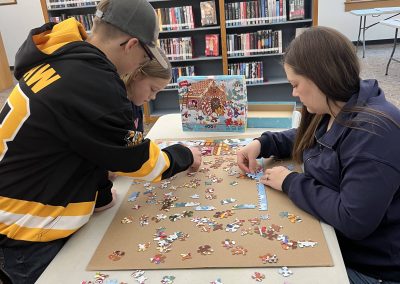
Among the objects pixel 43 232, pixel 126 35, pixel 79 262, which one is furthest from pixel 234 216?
pixel 126 35

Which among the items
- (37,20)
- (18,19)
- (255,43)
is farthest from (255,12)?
(18,19)

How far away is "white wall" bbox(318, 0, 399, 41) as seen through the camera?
756cm

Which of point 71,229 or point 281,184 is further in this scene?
point 281,184

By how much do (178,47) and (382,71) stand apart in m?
3.43

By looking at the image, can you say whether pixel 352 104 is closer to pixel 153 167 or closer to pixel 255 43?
pixel 153 167

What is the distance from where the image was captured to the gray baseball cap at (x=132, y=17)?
129 centimetres

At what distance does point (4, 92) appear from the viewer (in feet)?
22.0

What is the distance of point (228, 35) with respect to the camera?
4.56 meters

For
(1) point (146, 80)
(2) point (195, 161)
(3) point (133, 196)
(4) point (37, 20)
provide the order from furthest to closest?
(4) point (37, 20)
(1) point (146, 80)
(2) point (195, 161)
(3) point (133, 196)

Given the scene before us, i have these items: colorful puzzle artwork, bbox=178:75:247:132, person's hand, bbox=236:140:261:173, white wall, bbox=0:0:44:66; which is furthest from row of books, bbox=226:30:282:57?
white wall, bbox=0:0:44:66

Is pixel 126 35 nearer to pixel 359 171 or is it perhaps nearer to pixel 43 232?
pixel 43 232

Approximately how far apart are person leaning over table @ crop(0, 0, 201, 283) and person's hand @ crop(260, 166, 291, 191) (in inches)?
17.2

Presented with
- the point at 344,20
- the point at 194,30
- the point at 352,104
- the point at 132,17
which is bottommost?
the point at 344,20

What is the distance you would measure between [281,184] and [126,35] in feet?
2.37
